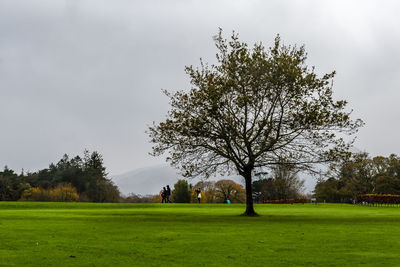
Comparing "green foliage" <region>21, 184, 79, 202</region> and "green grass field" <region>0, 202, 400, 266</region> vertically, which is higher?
"green foliage" <region>21, 184, 79, 202</region>

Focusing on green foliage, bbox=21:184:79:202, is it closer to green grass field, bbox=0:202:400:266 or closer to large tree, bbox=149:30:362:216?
large tree, bbox=149:30:362:216

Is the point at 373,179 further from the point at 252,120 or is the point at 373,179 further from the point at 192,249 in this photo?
the point at 192,249

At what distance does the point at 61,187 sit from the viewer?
109 meters

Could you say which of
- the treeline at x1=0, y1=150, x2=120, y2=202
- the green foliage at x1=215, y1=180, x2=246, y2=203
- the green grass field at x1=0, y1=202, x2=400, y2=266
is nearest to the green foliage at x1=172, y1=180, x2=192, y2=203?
the treeline at x1=0, y1=150, x2=120, y2=202

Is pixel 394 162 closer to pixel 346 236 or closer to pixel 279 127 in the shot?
pixel 279 127

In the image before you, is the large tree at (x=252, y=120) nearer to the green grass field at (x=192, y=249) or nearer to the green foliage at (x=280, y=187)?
the green grass field at (x=192, y=249)

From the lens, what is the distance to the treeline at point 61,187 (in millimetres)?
103250

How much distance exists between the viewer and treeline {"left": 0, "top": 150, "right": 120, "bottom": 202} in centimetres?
10325

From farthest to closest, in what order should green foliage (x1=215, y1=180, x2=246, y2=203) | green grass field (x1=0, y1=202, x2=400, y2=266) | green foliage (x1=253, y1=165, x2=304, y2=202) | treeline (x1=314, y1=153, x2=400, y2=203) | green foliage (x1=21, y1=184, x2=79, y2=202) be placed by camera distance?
green foliage (x1=215, y1=180, x2=246, y2=203) < green foliage (x1=253, y1=165, x2=304, y2=202) < green foliage (x1=21, y1=184, x2=79, y2=202) < treeline (x1=314, y1=153, x2=400, y2=203) < green grass field (x1=0, y1=202, x2=400, y2=266)

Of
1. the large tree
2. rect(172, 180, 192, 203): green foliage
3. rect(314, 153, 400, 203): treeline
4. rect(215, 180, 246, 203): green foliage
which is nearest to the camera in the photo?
the large tree

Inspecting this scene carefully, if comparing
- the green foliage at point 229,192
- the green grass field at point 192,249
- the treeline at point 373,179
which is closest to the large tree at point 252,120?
the green grass field at point 192,249

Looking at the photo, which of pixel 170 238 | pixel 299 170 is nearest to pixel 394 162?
pixel 299 170

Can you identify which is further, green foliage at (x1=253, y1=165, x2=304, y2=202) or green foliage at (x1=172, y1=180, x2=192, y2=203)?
green foliage at (x1=172, y1=180, x2=192, y2=203)

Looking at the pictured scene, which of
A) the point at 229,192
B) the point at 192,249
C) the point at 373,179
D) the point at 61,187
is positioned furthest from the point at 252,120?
the point at 229,192
